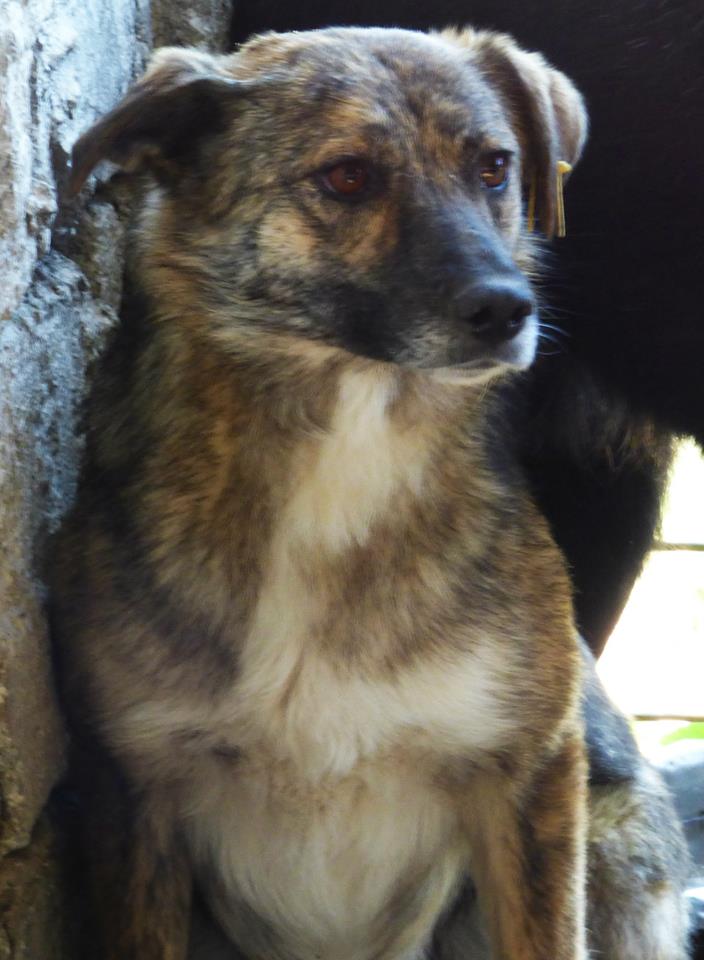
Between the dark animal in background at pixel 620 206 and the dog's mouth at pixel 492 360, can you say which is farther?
the dark animal in background at pixel 620 206

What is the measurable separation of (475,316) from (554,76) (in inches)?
26.1

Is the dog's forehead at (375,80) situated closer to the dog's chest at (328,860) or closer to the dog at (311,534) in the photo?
the dog at (311,534)

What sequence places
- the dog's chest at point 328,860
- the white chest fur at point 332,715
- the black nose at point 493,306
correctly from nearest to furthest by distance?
the black nose at point 493,306
the white chest fur at point 332,715
the dog's chest at point 328,860

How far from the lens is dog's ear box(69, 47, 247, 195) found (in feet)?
6.10

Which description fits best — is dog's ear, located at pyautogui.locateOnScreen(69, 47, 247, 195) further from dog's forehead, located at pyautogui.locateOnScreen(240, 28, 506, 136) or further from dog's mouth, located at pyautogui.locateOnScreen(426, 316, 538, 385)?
dog's mouth, located at pyautogui.locateOnScreen(426, 316, 538, 385)

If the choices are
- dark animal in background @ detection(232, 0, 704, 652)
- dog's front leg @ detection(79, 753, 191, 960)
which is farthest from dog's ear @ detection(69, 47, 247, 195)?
dog's front leg @ detection(79, 753, 191, 960)

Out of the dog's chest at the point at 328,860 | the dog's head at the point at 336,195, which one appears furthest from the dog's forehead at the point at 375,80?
the dog's chest at the point at 328,860

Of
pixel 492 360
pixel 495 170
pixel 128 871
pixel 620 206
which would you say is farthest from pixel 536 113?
pixel 128 871

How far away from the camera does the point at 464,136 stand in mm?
1944

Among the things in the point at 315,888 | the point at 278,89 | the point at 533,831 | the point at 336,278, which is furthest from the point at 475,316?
the point at 315,888

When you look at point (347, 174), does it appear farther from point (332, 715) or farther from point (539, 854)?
point (539, 854)

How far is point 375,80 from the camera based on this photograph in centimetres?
194

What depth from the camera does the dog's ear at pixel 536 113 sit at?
2.14 meters

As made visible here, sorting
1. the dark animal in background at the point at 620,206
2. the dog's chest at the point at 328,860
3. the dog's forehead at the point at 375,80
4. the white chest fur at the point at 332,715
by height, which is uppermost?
the dog's forehead at the point at 375,80
